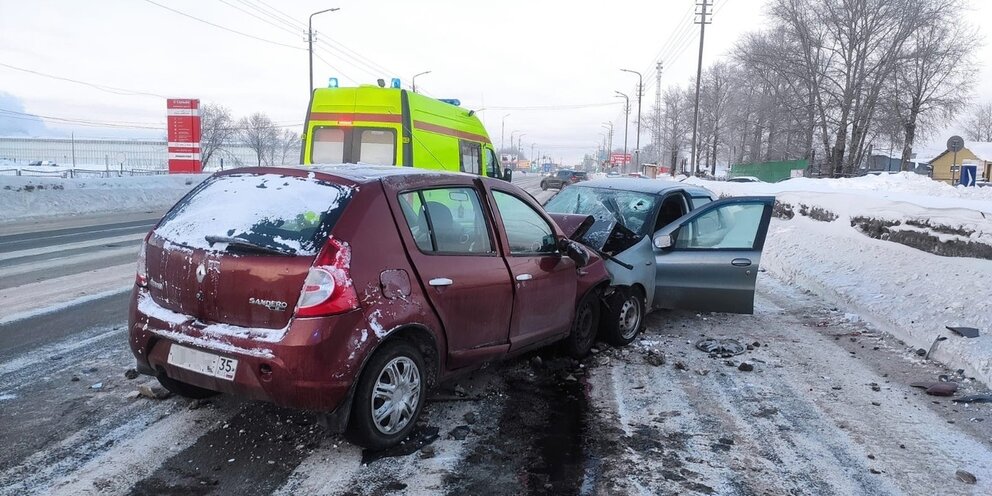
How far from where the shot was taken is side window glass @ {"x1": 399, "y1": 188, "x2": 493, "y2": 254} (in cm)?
371

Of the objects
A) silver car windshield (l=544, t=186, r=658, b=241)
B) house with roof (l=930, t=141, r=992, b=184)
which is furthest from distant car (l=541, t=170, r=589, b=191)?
house with roof (l=930, t=141, r=992, b=184)

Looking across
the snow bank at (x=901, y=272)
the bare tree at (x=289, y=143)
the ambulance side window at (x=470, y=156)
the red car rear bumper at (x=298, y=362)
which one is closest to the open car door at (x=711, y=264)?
the snow bank at (x=901, y=272)

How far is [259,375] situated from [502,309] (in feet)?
5.20

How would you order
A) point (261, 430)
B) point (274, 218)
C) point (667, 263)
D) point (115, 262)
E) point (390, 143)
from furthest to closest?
point (390, 143) → point (115, 262) → point (667, 263) → point (261, 430) → point (274, 218)

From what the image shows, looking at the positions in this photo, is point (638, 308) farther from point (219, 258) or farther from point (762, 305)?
point (219, 258)

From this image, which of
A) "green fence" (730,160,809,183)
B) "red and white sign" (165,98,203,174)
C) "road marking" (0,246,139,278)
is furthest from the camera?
"green fence" (730,160,809,183)

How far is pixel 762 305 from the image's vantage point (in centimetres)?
805

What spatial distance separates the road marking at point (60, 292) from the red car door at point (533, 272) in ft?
15.7

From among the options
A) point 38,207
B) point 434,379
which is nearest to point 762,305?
point 434,379

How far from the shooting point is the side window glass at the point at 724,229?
21.8 feet

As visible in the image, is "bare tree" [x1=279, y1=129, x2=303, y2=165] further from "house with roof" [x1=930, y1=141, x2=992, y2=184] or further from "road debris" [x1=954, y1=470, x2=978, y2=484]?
"road debris" [x1=954, y1=470, x2=978, y2=484]

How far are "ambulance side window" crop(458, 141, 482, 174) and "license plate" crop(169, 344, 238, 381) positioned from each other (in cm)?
997

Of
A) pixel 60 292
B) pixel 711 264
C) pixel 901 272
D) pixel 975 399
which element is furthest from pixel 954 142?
pixel 60 292

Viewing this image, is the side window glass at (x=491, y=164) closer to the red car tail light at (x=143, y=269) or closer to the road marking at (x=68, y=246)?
the road marking at (x=68, y=246)
